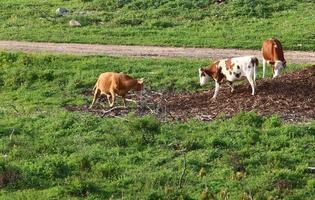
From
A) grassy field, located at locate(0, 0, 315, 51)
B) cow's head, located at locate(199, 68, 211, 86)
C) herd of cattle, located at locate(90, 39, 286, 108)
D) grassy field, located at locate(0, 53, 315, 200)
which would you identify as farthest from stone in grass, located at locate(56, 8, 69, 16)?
grassy field, located at locate(0, 53, 315, 200)

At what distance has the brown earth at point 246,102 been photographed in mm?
18672

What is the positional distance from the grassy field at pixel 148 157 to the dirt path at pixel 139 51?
797 centimetres

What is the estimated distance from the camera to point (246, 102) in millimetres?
19453

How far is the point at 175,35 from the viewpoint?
30.4m

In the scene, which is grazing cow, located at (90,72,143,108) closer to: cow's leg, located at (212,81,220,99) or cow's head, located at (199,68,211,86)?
cow's leg, located at (212,81,220,99)

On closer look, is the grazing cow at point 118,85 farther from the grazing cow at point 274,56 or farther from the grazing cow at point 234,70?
the grazing cow at point 274,56

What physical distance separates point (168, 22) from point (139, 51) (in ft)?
14.5

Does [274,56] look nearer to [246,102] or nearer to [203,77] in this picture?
[203,77]

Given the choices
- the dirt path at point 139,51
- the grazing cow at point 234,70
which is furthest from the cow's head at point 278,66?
the dirt path at point 139,51

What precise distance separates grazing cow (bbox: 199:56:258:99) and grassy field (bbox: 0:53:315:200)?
8.21ft

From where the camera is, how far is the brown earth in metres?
18.7

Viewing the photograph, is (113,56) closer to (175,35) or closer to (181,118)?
(175,35)

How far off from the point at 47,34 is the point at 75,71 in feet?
21.5

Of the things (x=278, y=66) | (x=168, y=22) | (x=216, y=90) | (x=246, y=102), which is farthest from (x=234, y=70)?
(x=168, y=22)
